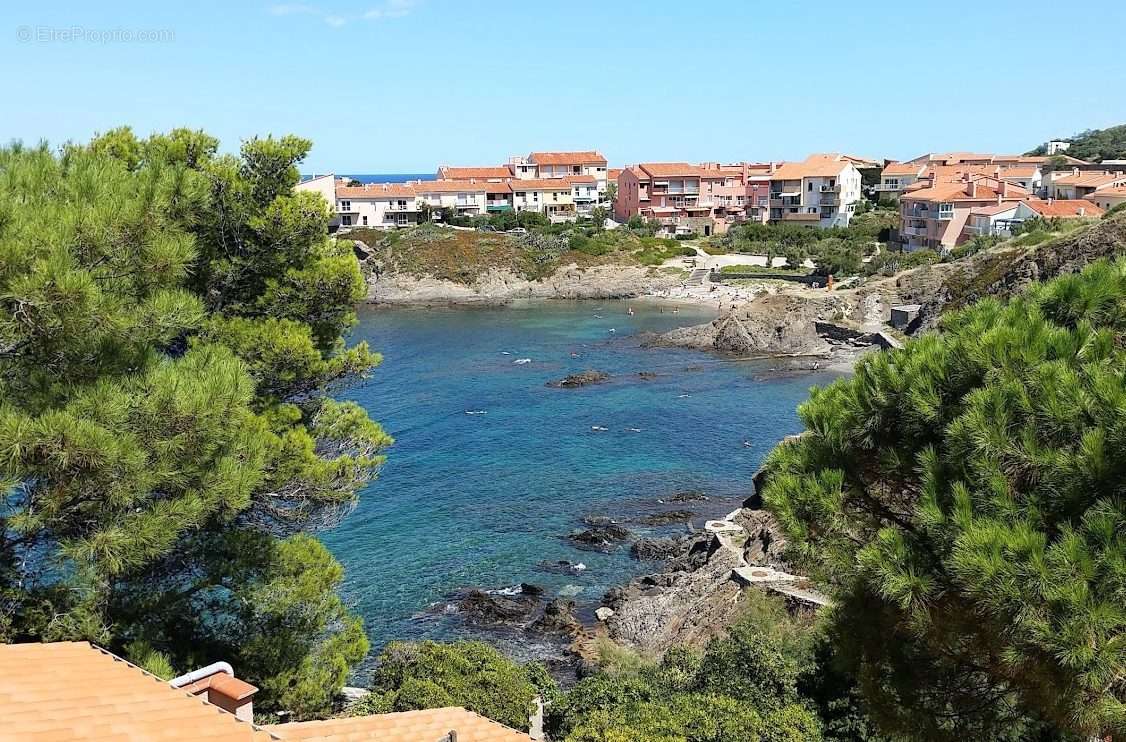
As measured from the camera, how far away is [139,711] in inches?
276

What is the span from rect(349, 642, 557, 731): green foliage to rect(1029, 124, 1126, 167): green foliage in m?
126

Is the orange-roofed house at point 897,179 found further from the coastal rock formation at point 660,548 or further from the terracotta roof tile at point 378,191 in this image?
the coastal rock formation at point 660,548

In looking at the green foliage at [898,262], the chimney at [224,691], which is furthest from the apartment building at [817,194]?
the chimney at [224,691]

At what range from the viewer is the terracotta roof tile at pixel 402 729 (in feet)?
29.0

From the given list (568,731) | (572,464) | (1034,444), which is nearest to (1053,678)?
(1034,444)

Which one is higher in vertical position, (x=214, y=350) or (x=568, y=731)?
(x=214, y=350)

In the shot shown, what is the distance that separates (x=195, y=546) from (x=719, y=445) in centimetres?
3025

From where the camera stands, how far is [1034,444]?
7.34m

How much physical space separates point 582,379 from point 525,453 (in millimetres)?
13739

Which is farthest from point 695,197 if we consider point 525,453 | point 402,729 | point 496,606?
point 402,729

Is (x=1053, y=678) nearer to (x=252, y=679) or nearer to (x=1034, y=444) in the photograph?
(x=1034, y=444)

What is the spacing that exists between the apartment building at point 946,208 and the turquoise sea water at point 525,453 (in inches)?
1145

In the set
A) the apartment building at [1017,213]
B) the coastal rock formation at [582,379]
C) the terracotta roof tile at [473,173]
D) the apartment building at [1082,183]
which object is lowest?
the coastal rock formation at [582,379]

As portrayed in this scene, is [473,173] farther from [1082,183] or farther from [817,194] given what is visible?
[1082,183]
